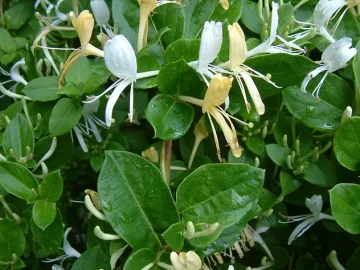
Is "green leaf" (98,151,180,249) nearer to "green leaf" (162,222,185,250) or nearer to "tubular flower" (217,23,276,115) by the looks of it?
"green leaf" (162,222,185,250)

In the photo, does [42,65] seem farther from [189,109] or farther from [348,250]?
[348,250]

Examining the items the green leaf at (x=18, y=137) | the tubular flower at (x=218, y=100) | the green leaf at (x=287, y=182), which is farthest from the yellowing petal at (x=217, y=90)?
the green leaf at (x=18, y=137)

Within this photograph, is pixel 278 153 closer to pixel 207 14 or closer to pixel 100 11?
pixel 207 14

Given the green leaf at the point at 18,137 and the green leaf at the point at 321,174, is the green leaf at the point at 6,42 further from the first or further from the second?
the green leaf at the point at 321,174

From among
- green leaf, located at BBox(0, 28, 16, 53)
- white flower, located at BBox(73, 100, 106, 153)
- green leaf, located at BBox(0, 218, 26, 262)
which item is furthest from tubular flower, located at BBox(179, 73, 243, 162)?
green leaf, located at BBox(0, 28, 16, 53)

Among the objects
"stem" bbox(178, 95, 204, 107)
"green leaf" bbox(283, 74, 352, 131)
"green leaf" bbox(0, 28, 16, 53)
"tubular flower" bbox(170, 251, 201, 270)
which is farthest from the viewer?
"green leaf" bbox(0, 28, 16, 53)

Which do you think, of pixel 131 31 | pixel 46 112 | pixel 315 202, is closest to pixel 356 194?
pixel 315 202
